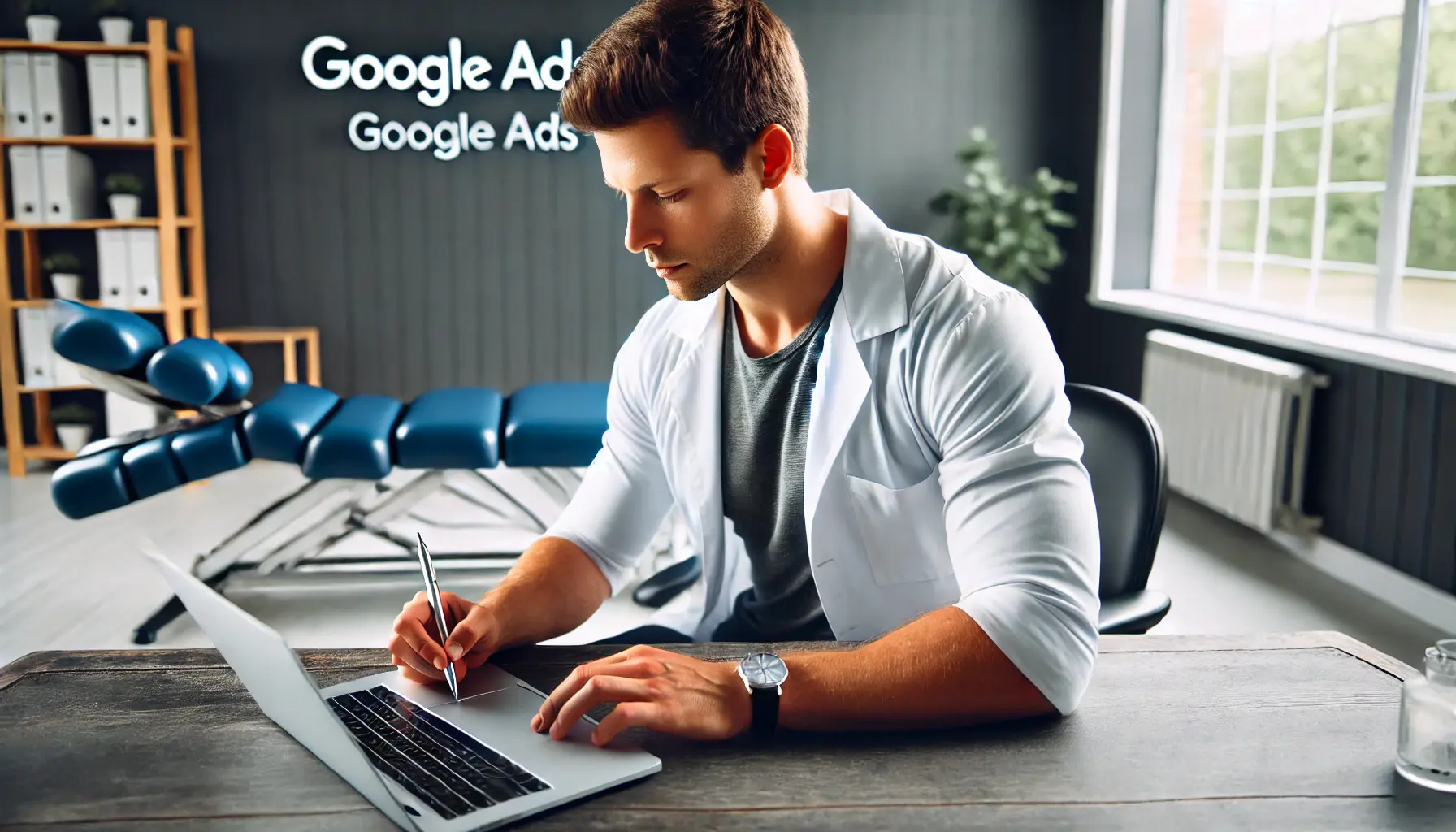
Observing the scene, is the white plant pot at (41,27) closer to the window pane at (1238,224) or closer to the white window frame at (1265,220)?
the white window frame at (1265,220)

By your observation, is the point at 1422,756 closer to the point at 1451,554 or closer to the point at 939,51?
the point at 1451,554

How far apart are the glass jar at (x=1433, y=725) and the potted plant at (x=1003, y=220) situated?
439 centimetres

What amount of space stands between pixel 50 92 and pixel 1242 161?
494 cm

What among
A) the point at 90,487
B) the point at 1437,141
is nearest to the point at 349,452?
the point at 90,487

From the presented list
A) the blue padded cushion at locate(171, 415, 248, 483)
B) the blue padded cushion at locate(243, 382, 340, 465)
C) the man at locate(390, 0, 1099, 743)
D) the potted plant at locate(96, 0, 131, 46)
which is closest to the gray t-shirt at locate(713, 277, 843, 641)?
the man at locate(390, 0, 1099, 743)

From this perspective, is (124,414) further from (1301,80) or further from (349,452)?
(1301,80)

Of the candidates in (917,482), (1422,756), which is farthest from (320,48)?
(1422,756)

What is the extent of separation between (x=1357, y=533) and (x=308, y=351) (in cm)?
441

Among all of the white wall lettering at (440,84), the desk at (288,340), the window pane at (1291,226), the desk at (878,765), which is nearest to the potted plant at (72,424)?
the desk at (288,340)

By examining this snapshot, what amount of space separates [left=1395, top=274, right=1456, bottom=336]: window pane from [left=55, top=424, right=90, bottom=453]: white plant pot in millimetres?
5171

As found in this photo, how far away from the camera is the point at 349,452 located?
9.88ft

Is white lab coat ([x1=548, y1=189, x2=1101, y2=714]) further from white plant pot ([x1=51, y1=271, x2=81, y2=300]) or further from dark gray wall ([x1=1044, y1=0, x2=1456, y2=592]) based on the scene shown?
white plant pot ([x1=51, y1=271, x2=81, y2=300])

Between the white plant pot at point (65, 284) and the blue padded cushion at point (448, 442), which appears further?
the white plant pot at point (65, 284)

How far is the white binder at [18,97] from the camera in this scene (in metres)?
4.71
